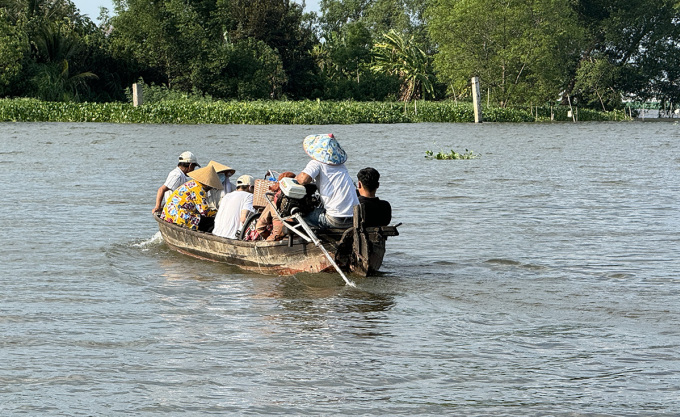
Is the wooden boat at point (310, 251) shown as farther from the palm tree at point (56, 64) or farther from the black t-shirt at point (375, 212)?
the palm tree at point (56, 64)

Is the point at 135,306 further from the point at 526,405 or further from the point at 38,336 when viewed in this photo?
the point at 526,405

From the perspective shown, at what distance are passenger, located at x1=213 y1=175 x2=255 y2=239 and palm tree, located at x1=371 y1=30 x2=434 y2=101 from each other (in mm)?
62304

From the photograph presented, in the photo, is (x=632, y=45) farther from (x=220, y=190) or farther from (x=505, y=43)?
(x=220, y=190)

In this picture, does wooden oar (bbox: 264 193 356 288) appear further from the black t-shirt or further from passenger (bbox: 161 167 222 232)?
passenger (bbox: 161 167 222 232)

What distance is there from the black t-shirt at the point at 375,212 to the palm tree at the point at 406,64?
6312 cm

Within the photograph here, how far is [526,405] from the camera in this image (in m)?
5.95

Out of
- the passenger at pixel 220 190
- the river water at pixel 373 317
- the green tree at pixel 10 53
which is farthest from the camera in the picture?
the green tree at pixel 10 53

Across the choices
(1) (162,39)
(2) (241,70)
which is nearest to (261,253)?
(1) (162,39)

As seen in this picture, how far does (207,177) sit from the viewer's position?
1127cm

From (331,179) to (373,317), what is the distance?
1.85 meters

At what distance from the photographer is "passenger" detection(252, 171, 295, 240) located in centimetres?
1000

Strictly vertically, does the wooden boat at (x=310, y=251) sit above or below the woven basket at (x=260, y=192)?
below

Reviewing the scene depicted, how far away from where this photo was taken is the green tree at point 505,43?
201ft

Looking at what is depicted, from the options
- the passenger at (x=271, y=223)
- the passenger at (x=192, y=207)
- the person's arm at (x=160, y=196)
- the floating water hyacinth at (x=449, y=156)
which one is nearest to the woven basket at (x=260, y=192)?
the passenger at (x=271, y=223)
